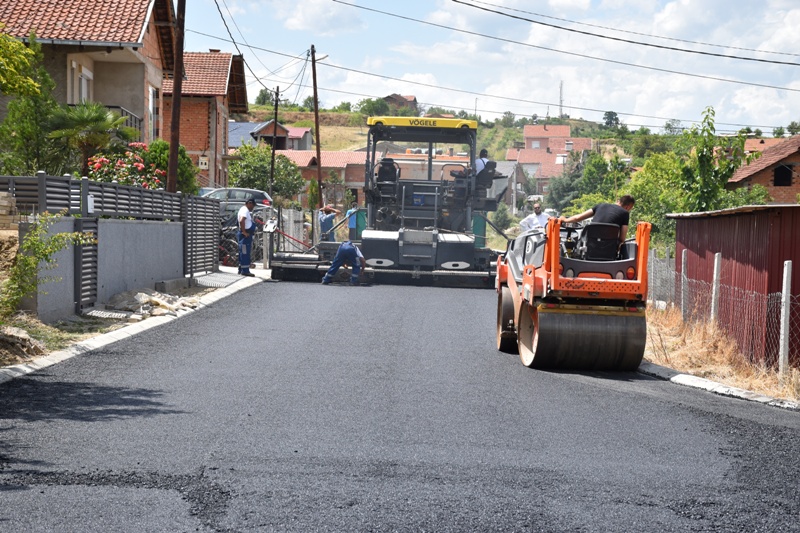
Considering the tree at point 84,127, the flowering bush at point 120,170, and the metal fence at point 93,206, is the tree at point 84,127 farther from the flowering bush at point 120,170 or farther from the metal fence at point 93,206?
the metal fence at point 93,206

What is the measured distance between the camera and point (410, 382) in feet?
32.8

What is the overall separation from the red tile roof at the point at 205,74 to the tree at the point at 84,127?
78.4 ft

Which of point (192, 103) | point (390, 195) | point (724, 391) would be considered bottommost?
point (724, 391)

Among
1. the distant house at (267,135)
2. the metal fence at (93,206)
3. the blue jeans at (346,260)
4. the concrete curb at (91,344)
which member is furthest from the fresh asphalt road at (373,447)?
the distant house at (267,135)

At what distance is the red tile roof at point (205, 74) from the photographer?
4547 centimetres

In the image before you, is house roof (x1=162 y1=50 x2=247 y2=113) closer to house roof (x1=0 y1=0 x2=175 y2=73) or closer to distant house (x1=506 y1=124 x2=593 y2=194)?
house roof (x1=0 y1=0 x2=175 y2=73)

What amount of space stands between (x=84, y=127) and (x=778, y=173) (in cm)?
4360

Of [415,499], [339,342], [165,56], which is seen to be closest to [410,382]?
[339,342]

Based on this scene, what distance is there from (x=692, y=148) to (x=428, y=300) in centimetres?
812

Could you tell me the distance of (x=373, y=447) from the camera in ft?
23.3

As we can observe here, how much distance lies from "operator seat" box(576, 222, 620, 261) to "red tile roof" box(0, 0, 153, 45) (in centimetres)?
1873

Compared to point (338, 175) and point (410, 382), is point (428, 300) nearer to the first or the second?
point (410, 382)

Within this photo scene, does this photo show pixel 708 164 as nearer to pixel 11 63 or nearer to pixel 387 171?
pixel 387 171

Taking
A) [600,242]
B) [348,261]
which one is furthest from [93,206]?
[348,261]
